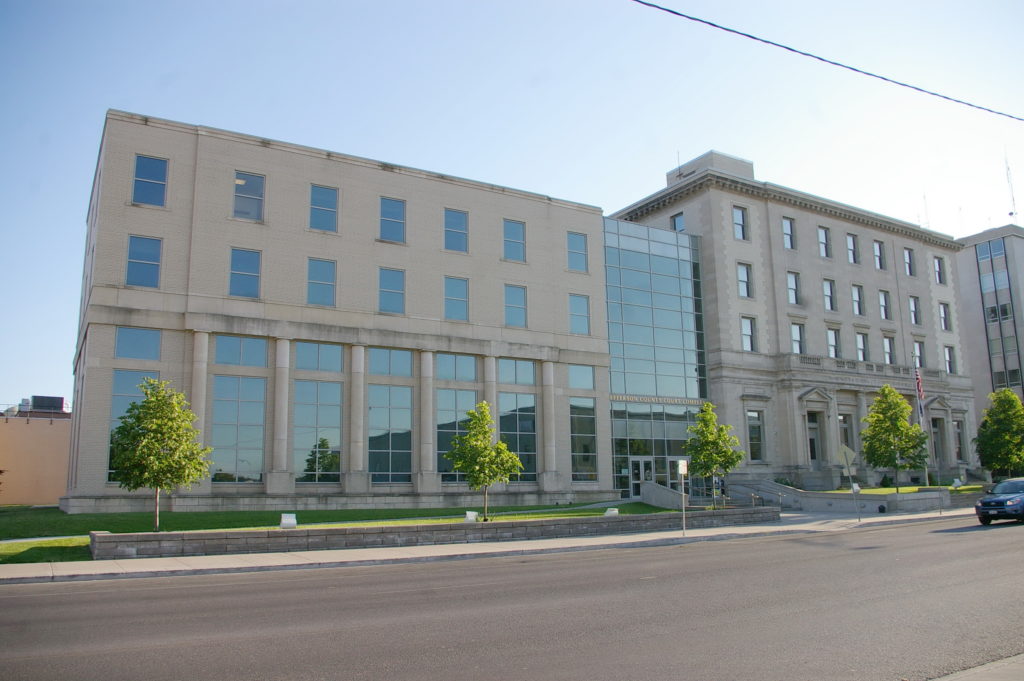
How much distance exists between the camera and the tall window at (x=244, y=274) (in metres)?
35.2

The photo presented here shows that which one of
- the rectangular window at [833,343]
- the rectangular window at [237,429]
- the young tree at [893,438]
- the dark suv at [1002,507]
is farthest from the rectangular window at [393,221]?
the rectangular window at [833,343]

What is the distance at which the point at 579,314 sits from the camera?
4478 centimetres

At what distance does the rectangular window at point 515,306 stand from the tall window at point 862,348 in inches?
1109

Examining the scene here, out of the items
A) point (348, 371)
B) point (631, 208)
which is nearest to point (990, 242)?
point (631, 208)

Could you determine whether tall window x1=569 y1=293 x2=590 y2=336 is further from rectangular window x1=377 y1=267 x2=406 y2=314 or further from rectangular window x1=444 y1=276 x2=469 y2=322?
rectangular window x1=377 y1=267 x2=406 y2=314

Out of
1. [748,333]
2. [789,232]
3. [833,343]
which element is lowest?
[833,343]

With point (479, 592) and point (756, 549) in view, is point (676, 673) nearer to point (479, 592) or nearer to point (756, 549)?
point (479, 592)

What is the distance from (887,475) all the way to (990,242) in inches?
1486

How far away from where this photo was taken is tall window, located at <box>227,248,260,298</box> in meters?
35.2

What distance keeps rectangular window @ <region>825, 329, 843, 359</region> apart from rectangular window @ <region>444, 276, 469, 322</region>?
28.0 meters

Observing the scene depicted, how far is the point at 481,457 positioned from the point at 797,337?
3252 centimetres

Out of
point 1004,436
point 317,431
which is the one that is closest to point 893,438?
point 1004,436

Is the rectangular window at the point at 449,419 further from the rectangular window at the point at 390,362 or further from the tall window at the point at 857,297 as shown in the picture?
the tall window at the point at 857,297

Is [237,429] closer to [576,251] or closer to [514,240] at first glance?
[514,240]
